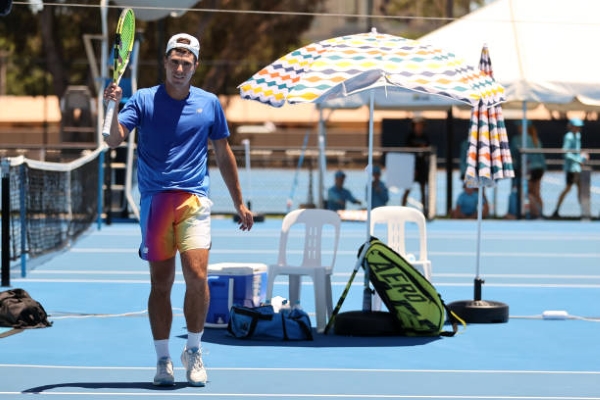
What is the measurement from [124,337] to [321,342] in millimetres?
1439

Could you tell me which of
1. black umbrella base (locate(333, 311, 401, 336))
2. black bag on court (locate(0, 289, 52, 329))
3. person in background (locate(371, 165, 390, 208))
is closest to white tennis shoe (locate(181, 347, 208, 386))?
black umbrella base (locate(333, 311, 401, 336))

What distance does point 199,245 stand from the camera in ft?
24.7

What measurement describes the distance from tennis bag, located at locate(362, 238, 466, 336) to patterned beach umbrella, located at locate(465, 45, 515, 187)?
4.59ft

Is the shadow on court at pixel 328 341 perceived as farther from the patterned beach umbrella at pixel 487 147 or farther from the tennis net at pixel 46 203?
the tennis net at pixel 46 203

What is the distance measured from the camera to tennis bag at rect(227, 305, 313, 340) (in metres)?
9.41

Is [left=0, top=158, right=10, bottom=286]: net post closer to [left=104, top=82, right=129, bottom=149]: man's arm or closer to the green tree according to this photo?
[left=104, top=82, right=129, bottom=149]: man's arm

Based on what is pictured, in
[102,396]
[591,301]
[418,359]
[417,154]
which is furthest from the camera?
[417,154]

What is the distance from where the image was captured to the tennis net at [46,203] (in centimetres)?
1295

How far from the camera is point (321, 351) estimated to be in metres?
9.00

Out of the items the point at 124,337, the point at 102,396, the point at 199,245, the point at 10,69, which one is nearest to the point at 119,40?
the point at 199,245

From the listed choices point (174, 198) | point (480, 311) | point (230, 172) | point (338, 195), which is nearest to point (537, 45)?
point (338, 195)

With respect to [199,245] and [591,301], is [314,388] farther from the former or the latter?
[591,301]

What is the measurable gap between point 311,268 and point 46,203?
6247 mm

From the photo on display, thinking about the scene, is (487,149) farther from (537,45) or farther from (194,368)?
(537,45)
